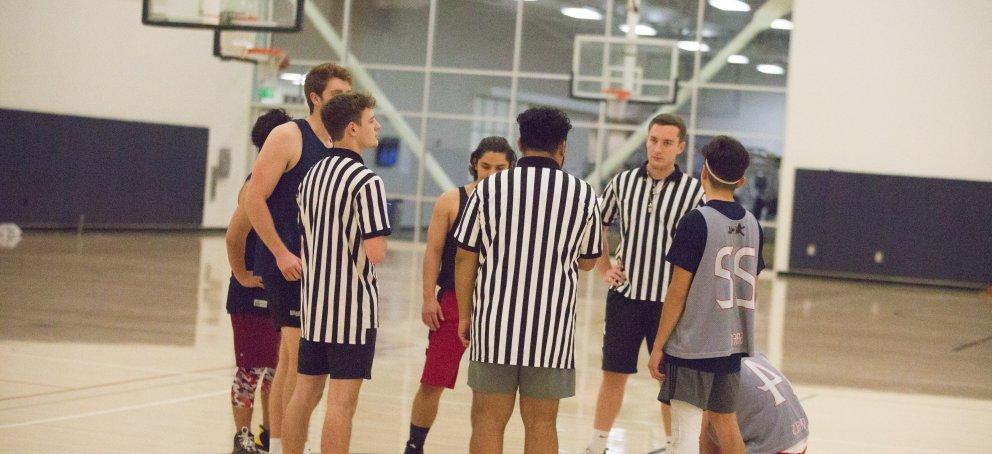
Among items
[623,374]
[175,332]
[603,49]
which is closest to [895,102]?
[603,49]

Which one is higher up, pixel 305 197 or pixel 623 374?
pixel 305 197

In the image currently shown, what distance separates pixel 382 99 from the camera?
25375 millimetres

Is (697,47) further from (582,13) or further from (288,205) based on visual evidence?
(288,205)

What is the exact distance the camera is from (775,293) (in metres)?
18.1

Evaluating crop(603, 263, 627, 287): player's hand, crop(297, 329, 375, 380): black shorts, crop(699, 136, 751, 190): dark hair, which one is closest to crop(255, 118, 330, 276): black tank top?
crop(297, 329, 375, 380): black shorts

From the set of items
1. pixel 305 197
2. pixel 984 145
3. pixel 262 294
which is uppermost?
pixel 984 145

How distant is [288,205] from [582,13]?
20773mm

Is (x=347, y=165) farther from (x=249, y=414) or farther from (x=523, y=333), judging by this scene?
(x=249, y=414)

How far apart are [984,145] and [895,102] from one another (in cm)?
177

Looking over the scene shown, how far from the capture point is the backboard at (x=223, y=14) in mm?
16578

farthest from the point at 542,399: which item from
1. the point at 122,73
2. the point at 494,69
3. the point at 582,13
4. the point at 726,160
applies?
the point at 582,13

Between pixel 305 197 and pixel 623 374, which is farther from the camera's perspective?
pixel 623 374

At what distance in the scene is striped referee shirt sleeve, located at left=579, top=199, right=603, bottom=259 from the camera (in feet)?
13.8

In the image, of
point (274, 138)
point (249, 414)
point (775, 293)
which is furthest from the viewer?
point (775, 293)
